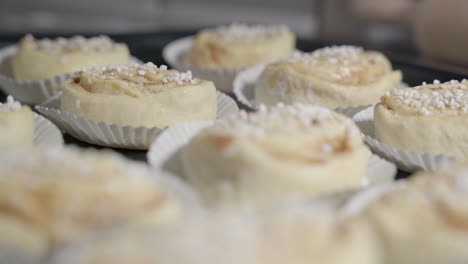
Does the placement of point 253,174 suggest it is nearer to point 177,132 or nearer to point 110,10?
point 177,132

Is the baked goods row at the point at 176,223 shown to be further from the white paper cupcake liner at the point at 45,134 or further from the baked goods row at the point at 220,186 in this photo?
the white paper cupcake liner at the point at 45,134

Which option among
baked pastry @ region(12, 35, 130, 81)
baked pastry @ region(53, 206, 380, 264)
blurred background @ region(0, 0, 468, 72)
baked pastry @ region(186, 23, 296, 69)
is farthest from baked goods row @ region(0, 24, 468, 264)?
blurred background @ region(0, 0, 468, 72)

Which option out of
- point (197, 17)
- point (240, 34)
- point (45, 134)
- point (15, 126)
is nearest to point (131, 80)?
point (45, 134)

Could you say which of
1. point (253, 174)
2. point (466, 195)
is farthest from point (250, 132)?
point (466, 195)

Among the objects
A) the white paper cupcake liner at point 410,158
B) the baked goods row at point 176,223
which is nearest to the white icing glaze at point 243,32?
the white paper cupcake liner at point 410,158

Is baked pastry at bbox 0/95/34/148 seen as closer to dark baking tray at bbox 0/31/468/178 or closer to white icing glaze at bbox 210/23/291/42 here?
dark baking tray at bbox 0/31/468/178
